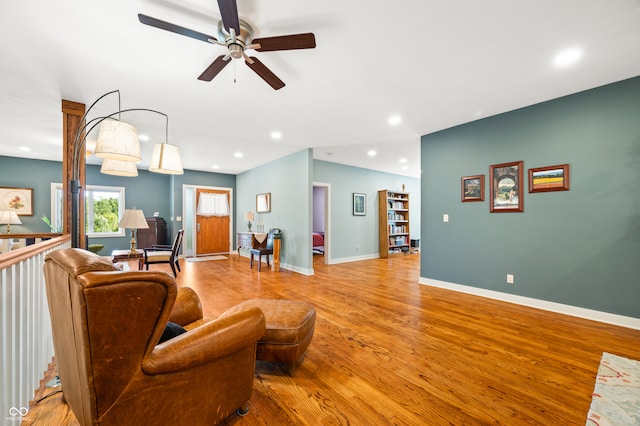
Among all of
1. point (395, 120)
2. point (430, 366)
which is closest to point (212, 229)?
point (395, 120)

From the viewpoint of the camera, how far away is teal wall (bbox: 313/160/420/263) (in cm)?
644

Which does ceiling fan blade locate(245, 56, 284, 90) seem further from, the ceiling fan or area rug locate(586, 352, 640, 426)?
area rug locate(586, 352, 640, 426)

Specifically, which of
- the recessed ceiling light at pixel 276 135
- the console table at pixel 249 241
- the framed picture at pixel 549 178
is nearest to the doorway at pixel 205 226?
the console table at pixel 249 241

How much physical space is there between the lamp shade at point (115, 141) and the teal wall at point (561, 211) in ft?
13.6

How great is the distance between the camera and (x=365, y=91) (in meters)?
2.92

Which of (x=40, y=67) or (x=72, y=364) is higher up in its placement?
(x=40, y=67)

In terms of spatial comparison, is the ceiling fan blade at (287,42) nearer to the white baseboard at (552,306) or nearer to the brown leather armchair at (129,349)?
the brown leather armchair at (129,349)

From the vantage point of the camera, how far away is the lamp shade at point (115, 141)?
1831 mm

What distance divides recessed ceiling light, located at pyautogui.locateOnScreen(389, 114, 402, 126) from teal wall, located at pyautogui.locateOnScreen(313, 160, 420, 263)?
264 cm

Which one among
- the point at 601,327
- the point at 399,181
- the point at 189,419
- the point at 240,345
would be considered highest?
the point at 399,181

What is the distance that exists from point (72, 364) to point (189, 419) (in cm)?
54

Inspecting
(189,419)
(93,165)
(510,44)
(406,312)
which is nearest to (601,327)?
(406,312)

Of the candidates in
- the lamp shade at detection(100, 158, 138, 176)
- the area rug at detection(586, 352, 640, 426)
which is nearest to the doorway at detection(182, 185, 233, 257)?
the lamp shade at detection(100, 158, 138, 176)

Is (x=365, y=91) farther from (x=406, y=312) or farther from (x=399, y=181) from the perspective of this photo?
(x=399, y=181)
